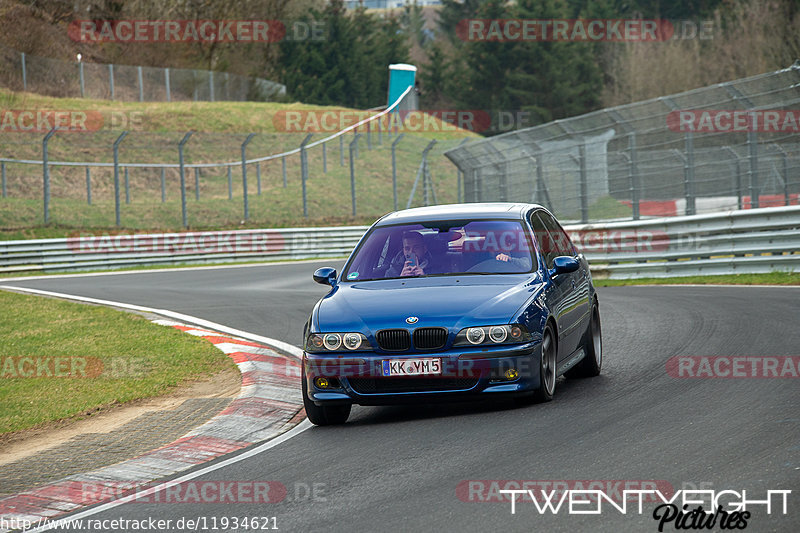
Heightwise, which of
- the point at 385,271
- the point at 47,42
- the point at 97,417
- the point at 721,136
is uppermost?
the point at 47,42

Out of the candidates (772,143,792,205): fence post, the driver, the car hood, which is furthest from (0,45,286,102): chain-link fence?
the car hood

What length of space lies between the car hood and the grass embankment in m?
22.8

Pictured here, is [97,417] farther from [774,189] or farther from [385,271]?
[774,189]

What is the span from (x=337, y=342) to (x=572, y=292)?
90.5 inches

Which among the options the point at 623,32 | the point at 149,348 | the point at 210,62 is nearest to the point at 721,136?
the point at 149,348

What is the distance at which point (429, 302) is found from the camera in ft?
25.6

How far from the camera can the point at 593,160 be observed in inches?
990

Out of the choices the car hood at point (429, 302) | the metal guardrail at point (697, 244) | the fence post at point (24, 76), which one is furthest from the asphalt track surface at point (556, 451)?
the fence post at point (24, 76)

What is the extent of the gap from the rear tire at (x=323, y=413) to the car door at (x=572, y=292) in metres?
1.87

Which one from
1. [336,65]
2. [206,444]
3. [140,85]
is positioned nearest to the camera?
[206,444]

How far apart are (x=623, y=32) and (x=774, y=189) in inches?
2713

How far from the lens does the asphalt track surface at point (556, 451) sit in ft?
17.6

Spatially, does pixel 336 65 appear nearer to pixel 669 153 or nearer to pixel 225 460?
pixel 669 153

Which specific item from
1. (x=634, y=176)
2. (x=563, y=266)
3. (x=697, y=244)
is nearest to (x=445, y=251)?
(x=563, y=266)
